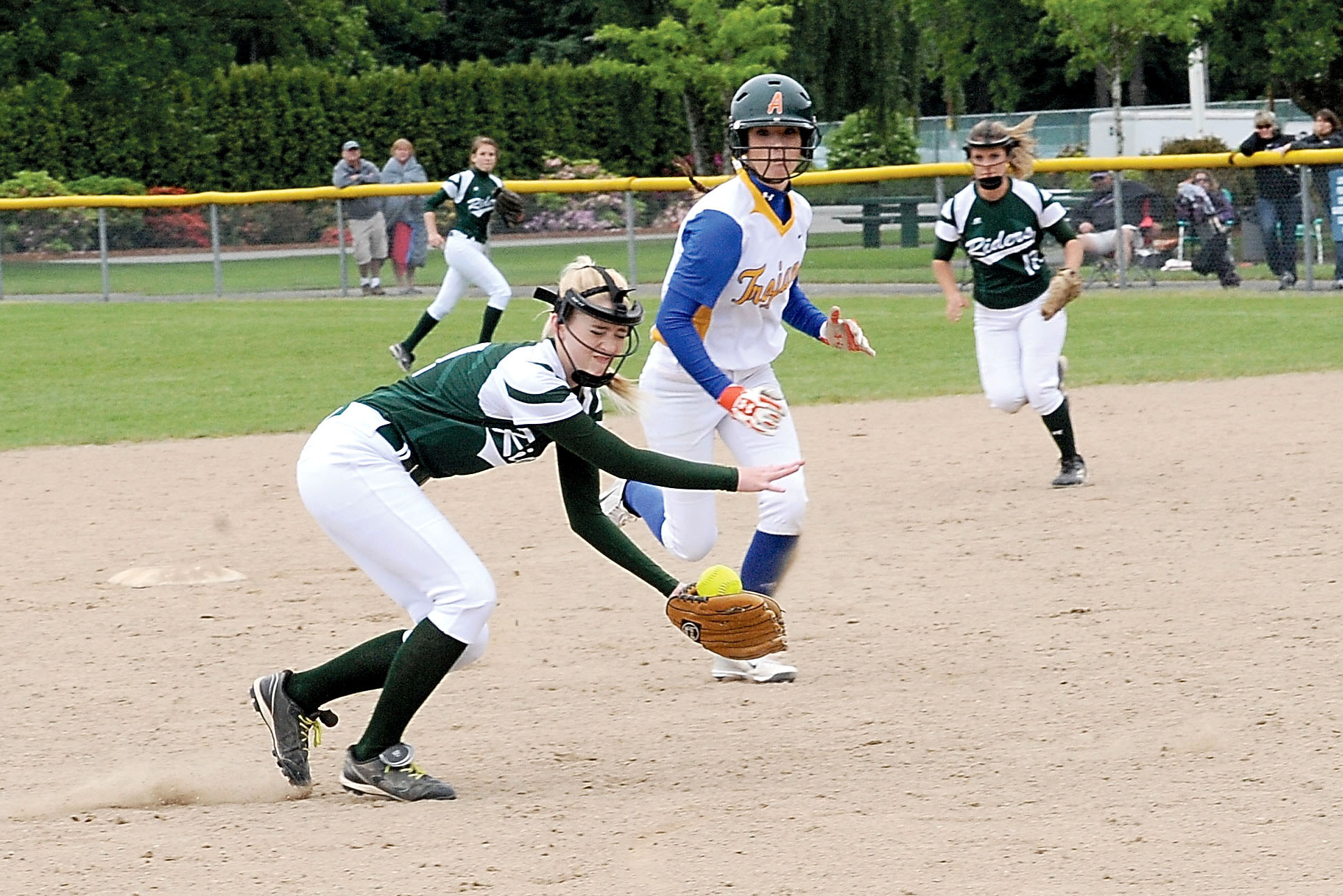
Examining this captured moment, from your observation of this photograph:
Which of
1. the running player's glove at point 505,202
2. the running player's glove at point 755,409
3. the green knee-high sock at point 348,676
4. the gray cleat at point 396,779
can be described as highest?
the running player's glove at point 505,202

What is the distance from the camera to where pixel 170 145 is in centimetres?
3803

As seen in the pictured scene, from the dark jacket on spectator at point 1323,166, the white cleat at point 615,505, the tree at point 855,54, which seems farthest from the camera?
the tree at point 855,54

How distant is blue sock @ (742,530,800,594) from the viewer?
20.3 ft

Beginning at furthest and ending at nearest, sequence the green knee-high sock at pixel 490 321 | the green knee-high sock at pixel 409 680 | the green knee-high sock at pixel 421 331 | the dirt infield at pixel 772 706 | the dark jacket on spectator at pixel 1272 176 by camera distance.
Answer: the dark jacket on spectator at pixel 1272 176
the green knee-high sock at pixel 490 321
the green knee-high sock at pixel 421 331
the green knee-high sock at pixel 409 680
the dirt infield at pixel 772 706

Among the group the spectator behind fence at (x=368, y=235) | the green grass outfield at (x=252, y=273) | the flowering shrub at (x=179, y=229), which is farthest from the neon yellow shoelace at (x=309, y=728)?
the flowering shrub at (x=179, y=229)

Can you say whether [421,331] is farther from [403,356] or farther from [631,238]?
[631,238]

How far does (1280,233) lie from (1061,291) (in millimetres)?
10108

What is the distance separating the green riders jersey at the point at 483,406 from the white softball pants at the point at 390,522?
0.09m

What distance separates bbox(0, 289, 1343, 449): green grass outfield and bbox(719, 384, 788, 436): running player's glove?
23.9ft

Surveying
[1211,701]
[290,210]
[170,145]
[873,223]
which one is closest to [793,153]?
[1211,701]

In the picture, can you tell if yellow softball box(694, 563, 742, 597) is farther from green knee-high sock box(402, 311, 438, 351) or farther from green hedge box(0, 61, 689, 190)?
green hedge box(0, 61, 689, 190)

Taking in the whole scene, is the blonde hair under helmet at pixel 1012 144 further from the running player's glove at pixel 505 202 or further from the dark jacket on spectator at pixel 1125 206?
the dark jacket on spectator at pixel 1125 206

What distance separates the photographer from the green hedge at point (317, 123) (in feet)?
120

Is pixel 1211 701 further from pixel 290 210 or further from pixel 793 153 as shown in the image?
pixel 290 210
